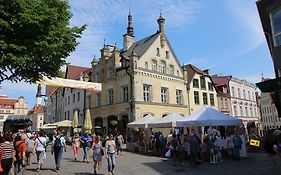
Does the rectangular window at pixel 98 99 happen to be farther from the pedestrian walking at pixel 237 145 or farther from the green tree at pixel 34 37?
the green tree at pixel 34 37

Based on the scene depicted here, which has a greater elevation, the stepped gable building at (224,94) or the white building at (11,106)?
the white building at (11,106)

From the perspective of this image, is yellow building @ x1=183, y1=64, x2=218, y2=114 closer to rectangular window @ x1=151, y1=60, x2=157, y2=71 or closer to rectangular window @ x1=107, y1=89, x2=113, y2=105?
rectangular window @ x1=151, y1=60, x2=157, y2=71

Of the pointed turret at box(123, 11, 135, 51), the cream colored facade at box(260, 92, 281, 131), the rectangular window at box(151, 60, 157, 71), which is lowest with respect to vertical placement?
the cream colored facade at box(260, 92, 281, 131)

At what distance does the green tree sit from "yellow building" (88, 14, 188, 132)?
1951cm

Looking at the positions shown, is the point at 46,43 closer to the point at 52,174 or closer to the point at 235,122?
the point at 52,174

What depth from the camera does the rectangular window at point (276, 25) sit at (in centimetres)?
1422

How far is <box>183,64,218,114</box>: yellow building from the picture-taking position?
129 ft

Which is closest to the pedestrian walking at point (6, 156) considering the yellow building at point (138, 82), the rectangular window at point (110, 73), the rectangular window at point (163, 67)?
the yellow building at point (138, 82)

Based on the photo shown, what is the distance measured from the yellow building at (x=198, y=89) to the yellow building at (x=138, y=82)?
1472 millimetres

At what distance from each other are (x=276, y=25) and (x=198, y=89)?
26.7 metres

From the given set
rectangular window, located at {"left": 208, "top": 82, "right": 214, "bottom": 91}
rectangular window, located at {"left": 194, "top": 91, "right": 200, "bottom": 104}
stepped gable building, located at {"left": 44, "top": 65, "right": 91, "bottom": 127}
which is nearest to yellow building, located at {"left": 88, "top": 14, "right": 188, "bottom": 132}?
rectangular window, located at {"left": 194, "top": 91, "right": 200, "bottom": 104}

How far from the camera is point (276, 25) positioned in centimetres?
1436

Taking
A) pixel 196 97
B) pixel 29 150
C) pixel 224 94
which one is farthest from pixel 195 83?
pixel 29 150

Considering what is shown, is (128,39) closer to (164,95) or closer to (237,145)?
(164,95)
